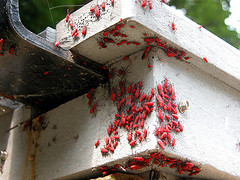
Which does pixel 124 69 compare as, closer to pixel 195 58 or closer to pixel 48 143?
pixel 195 58

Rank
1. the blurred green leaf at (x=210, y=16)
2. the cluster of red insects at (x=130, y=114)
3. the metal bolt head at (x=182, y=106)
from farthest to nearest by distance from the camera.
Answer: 1. the blurred green leaf at (x=210, y=16)
2. the metal bolt head at (x=182, y=106)
3. the cluster of red insects at (x=130, y=114)

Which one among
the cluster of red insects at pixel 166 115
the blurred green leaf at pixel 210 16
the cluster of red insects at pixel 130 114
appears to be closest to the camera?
the cluster of red insects at pixel 166 115

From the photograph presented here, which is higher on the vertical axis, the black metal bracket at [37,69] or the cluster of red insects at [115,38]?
the cluster of red insects at [115,38]

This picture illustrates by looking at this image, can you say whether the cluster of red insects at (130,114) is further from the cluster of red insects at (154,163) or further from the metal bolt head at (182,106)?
the metal bolt head at (182,106)

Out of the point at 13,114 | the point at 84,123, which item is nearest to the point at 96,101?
the point at 84,123

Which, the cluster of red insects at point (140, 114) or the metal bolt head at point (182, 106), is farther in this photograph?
the metal bolt head at point (182, 106)

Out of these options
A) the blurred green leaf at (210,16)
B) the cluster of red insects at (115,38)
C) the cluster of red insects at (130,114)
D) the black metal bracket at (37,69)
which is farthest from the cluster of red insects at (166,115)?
the blurred green leaf at (210,16)

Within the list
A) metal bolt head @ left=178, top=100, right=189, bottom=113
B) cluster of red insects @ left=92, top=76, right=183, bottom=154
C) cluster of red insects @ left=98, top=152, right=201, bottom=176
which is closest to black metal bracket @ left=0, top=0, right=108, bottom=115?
cluster of red insects @ left=92, top=76, right=183, bottom=154

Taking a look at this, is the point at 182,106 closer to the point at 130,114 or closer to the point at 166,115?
the point at 166,115

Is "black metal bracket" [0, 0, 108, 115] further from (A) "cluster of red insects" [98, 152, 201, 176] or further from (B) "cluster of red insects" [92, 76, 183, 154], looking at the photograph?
(A) "cluster of red insects" [98, 152, 201, 176]
